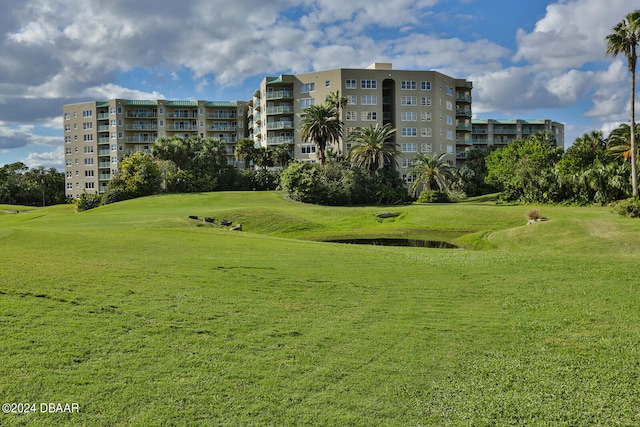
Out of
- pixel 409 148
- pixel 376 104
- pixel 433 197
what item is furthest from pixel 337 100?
pixel 433 197

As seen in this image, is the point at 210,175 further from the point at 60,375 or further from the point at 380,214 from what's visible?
the point at 60,375

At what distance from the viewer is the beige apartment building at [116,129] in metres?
111

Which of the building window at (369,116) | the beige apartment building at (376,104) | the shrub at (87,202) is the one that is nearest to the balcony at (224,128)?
the beige apartment building at (376,104)

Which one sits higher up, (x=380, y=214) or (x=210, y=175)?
(x=210, y=175)

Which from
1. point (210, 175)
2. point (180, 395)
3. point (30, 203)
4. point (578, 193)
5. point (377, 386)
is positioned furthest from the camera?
point (30, 203)

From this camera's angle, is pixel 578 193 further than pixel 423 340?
Yes

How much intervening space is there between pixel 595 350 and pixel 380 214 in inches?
1627

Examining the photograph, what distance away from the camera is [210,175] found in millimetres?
80812

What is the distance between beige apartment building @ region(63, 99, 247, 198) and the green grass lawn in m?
99.0

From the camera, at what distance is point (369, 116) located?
89688 mm

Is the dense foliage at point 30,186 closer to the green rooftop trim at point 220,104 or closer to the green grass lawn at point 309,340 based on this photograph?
the green rooftop trim at point 220,104

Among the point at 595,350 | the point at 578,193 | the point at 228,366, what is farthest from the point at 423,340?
the point at 578,193

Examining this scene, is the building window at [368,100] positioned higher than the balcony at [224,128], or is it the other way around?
the building window at [368,100]

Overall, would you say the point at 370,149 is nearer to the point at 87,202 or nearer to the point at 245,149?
the point at 245,149
